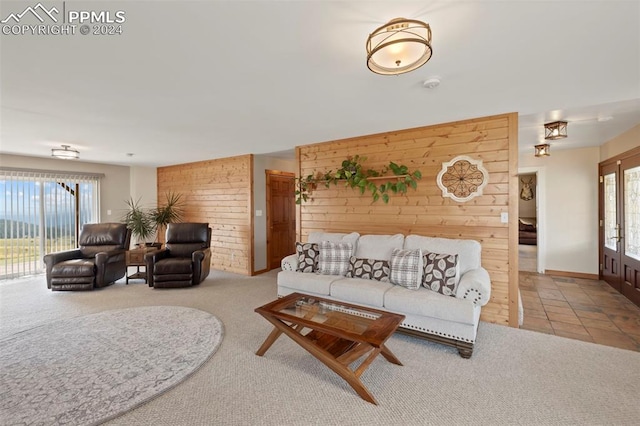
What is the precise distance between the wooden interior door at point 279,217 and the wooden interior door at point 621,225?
223 inches

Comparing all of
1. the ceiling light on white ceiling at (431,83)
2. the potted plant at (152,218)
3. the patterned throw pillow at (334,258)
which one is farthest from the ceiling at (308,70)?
the potted plant at (152,218)

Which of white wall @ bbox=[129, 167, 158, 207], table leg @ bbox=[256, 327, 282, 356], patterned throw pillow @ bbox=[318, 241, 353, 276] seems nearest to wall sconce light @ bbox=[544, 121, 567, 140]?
patterned throw pillow @ bbox=[318, 241, 353, 276]

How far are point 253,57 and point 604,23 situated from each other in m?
2.18

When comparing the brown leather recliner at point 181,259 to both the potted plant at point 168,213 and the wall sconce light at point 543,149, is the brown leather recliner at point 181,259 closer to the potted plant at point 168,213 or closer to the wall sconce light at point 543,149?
the potted plant at point 168,213

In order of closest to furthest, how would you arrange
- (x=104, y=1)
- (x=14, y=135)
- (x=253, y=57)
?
(x=104, y=1) < (x=253, y=57) < (x=14, y=135)

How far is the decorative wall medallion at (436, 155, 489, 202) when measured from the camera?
3.29 metres

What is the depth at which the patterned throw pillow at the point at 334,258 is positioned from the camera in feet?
11.6

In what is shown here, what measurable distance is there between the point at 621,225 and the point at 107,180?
32.3ft

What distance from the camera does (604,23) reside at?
5.33ft

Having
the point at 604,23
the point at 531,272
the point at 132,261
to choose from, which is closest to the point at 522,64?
the point at 604,23

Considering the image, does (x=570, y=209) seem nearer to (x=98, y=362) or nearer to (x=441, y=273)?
(x=441, y=273)

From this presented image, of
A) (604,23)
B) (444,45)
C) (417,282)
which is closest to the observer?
(604,23)

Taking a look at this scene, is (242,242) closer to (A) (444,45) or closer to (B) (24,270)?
(B) (24,270)

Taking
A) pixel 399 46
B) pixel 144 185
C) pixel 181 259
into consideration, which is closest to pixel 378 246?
pixel 399 46
